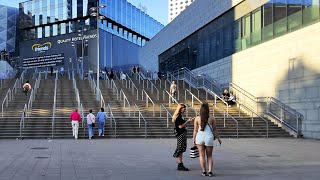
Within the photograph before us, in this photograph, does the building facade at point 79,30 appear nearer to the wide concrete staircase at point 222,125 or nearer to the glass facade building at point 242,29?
the glass facade building at point 242,29

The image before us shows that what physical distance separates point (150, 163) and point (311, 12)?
47.0 ft

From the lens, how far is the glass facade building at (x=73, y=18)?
240 ft

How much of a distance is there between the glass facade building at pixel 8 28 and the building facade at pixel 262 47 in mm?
54763

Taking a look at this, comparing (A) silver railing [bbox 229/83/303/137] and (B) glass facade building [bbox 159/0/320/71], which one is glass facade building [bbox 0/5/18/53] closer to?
(B) glass facade building [bbox 159/0/320/71]

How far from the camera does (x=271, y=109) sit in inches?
1030

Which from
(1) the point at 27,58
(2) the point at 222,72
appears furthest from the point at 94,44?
(2) the point at 222,72

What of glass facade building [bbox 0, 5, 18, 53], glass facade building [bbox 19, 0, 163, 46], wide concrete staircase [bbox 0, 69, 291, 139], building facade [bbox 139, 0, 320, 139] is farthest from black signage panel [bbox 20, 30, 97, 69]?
wide concrete staircase [bbox 0, 69, 291, 139]

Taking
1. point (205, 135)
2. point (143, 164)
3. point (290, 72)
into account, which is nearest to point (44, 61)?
→ point (290, 72)

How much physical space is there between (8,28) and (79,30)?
24.5 m

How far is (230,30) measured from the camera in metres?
33.6

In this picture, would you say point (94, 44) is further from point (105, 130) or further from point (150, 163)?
point (150, 163)

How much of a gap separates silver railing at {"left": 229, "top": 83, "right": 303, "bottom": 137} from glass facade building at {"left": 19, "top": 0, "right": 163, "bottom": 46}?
145ft

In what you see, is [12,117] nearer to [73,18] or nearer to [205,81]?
[205,81]

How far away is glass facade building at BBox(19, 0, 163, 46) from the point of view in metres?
73.1
